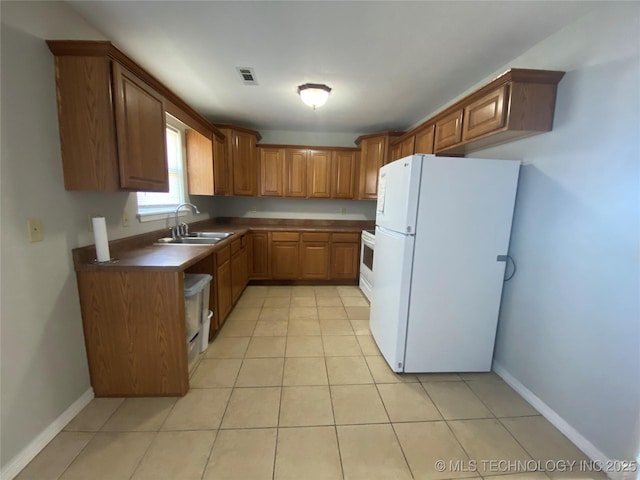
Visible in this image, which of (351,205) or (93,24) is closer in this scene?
(93,24)

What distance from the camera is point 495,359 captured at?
213 cm

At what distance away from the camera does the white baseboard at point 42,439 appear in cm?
123

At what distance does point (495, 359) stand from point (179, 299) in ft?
7.96

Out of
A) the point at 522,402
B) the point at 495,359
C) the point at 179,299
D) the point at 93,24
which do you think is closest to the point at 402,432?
the point at 522,402

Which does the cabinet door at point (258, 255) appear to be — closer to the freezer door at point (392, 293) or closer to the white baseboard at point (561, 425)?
the freezer door at point (392, 293)

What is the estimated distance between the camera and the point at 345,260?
4.03 m

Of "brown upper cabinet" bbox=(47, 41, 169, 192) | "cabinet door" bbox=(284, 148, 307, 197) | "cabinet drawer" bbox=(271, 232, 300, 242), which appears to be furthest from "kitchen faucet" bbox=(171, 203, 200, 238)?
"cabinet door" bbox=(284, 148, 307, 197)

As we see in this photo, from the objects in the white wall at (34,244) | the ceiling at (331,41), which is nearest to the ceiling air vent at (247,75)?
the ceiling at (331,41)

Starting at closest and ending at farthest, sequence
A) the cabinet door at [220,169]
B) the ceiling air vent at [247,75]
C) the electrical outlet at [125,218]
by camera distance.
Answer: the electrical outlet at [125,218] → the ceiling air vent at [247,75] → the cabinet door at [220,169]

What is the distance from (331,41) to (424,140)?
1459mm

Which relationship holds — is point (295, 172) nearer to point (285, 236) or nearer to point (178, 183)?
point (285, 236)

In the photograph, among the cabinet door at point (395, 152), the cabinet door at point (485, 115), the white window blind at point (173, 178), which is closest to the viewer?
the cabinet door at point (485, 115)

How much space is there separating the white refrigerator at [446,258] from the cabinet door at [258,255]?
2.25m

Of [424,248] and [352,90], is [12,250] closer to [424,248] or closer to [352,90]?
[424,248]
